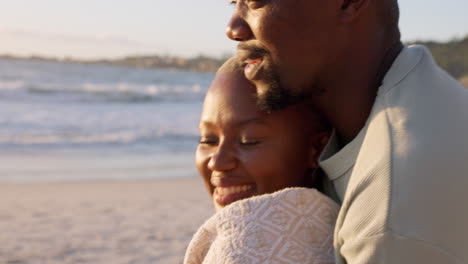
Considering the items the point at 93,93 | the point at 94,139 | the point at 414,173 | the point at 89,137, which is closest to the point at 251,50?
the point at 414,173

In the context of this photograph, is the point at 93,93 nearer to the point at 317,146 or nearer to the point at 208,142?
the point at 208,142

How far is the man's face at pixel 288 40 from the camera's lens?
6.43 feet

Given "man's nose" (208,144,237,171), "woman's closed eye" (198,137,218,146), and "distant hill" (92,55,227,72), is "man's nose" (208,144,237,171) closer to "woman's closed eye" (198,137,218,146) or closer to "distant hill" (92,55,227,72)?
"woman's closed eye" (198,137,218,146)

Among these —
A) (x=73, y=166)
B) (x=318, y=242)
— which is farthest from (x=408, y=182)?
(x=73, y=166)

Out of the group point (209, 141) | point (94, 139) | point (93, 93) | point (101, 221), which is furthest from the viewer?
point (93, 93)

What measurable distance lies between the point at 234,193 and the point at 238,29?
0.59 meters

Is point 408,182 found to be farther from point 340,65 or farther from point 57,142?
point 57,142

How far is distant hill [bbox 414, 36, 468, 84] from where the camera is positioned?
906 inches

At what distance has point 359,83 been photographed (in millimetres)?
1998

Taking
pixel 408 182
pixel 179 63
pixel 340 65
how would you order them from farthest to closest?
pixel 179 63
pixel 340 65
pixel 408 182

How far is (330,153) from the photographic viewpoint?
7.07 feet

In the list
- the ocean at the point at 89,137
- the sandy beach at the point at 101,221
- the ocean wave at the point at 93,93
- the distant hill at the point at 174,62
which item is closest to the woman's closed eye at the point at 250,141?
the sandy beach at the point at 101,221

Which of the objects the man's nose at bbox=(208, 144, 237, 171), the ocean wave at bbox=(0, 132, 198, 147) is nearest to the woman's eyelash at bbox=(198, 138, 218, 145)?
the man's nose at bbox=(208, 144, 237, 171)

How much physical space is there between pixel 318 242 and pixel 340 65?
0.53 meters
